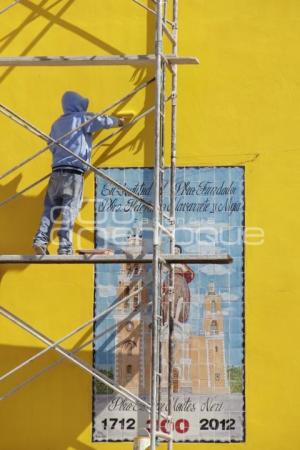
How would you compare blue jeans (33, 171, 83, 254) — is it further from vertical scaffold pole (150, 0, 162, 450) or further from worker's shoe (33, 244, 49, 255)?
vertical scaffold pole (150, 0, 162, 450)

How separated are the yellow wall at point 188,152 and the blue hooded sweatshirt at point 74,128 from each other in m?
0.47

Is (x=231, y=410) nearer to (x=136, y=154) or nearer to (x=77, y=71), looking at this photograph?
(x=136, y=154)

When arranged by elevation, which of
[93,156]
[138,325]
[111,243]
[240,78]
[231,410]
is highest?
[240,78]

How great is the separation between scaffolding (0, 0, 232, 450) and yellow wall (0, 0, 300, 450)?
164 millimetres

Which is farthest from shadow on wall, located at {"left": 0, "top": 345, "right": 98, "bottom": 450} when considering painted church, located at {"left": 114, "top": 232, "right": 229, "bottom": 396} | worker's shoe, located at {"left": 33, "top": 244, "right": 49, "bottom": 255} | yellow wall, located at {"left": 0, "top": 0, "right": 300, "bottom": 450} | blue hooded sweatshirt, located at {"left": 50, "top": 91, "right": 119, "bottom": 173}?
blue hooded sweatshirt, located at {"left": 50, "top": 91, "right": 119, "bottom": 173}

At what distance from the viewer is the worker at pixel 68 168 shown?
29.2 feet

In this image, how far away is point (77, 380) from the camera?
30.2 ft

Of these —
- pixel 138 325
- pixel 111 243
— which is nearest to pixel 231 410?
pixel 138 325

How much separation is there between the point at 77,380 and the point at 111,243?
1.07m

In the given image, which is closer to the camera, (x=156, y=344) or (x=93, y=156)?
(x=156, y=344)

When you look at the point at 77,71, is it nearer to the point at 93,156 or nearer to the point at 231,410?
the point at 93,156

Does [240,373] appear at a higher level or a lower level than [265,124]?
lower

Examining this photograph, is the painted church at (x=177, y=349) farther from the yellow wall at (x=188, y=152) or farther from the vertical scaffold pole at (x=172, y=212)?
the yellow wall at (x=188, y=152)

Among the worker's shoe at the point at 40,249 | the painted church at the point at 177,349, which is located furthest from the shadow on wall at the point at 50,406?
the worker's shoe at the point at 40,249
